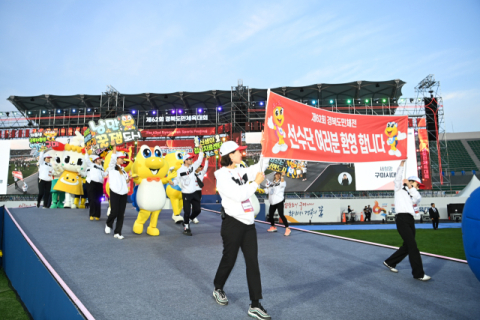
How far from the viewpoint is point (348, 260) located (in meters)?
4.87

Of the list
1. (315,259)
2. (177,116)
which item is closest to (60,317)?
(315,259)

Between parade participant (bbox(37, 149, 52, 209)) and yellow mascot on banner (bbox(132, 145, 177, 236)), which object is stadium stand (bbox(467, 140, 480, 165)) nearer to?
yellow mascot on banner (bbox(132, 145, 177, 236))

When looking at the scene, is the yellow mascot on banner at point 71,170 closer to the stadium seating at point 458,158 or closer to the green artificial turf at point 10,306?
the green artificial turf at point 10,306

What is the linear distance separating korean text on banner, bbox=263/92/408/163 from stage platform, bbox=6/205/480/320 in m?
1.67

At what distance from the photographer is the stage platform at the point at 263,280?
2844mm

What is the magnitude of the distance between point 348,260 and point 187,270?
2.56m

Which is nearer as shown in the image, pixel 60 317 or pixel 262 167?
pixel 60 317

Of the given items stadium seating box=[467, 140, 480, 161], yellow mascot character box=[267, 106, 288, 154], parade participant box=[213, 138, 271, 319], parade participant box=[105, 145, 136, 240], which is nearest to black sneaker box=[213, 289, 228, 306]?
parade participant box=[213, 138, 271, 319]

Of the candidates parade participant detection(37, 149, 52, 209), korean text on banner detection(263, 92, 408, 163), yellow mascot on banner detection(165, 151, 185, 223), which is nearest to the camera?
korean text on banner detection(263, 92, 408, 163)

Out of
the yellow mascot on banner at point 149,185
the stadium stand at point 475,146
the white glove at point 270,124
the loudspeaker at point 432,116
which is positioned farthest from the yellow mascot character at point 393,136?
the stadium stand at point 475,146

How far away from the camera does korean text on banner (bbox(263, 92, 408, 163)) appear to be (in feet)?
15.6

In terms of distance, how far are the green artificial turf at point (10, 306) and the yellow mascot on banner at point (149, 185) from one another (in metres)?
2.27

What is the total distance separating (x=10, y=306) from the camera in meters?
4.11

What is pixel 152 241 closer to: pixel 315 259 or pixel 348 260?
pixel 315 259
